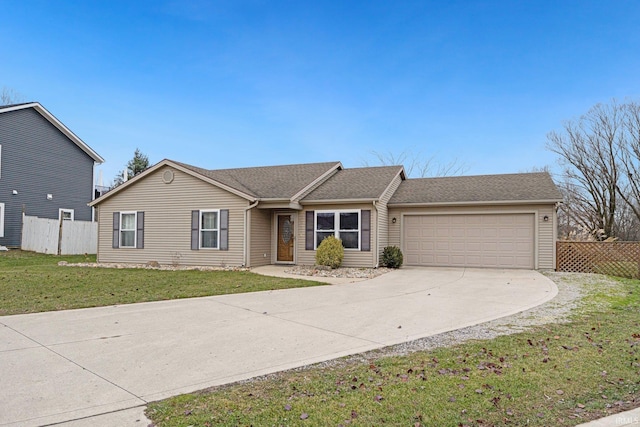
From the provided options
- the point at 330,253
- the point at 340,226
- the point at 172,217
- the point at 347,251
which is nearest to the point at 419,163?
the point at 340,226

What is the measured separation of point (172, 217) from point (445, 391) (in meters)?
14.4

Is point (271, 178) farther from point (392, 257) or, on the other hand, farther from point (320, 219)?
point (392, 257)

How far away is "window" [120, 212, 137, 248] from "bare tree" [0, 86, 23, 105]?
24.6 meters

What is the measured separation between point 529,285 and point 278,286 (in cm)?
648

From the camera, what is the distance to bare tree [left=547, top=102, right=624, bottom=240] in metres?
27.0

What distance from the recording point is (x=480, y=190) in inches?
637

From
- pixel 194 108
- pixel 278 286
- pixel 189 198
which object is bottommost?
pixel 278 286

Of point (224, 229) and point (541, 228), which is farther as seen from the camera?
point (224, 229)

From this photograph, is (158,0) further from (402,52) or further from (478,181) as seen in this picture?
(478,181)

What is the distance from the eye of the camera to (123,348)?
5.32 metres

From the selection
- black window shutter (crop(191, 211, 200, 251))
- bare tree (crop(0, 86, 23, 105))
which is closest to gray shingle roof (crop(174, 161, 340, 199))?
black window shutter (crop(191, 211, 200, 251))

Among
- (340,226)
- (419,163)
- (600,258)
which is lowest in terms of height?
(600,258)

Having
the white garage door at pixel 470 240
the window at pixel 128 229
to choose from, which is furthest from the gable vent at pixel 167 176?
the white garage door at pixel 470 240

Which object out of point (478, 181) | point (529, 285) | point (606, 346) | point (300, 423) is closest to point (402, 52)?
point (478, 181)
